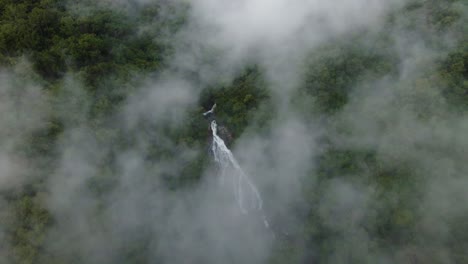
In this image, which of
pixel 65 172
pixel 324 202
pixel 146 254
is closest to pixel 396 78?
pixel 324 202

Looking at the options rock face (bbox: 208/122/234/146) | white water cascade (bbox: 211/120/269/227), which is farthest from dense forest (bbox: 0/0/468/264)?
white water cascade (bbox: 211/120/269/227)

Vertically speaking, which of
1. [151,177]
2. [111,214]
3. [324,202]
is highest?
[151,177]

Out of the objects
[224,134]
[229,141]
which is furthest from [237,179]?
[224,134]

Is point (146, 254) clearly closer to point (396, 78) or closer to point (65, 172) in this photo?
point (65, 172)

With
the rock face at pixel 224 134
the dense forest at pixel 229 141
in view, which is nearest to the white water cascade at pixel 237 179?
the rock face at pixel 224 134

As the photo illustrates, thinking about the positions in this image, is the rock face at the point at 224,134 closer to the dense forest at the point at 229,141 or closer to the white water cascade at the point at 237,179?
the white water cascade at the point at 237,179

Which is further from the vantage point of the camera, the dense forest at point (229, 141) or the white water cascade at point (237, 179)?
the white water cascade at point (237, 179)

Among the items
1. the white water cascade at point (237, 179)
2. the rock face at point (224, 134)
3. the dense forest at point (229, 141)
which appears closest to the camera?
the dense forest at point (229, 141)
